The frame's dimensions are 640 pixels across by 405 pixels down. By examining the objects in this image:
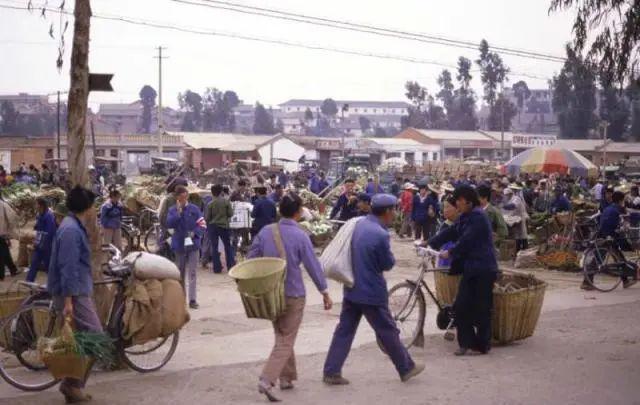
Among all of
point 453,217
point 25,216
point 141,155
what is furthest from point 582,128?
point 453,217

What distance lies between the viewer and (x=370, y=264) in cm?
787

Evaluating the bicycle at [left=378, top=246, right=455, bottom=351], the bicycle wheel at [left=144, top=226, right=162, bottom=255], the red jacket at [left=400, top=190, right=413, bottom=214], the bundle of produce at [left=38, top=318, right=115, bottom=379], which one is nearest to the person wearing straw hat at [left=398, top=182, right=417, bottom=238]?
the red jacket at [left=400, top=190, right=413, bottom=214]

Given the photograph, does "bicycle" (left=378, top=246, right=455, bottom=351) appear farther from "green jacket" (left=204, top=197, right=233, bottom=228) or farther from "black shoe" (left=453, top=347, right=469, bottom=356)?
"green jacket" (left=204, top=197, right=233, bottom=228)

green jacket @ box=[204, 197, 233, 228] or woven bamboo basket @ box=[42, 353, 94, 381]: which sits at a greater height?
green jacket @ box=[204, 197, 233, 228]

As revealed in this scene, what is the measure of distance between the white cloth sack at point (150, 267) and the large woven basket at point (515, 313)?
3481 mm

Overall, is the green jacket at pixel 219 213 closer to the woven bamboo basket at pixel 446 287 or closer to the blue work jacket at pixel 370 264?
the woven bamboo basket at pixel 446 287

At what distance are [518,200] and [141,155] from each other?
56.9m

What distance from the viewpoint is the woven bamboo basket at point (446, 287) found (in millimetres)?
9945

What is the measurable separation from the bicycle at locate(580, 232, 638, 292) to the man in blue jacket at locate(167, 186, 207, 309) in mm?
6182

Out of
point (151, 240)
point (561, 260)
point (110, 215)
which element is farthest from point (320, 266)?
point (151, 240)

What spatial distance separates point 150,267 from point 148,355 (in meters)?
1.11

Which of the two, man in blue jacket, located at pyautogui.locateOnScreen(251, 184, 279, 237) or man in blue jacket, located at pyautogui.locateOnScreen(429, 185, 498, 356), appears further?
man in blue jacket, located at pyautogui.locateOnScreen(251, 184, 279, 237)

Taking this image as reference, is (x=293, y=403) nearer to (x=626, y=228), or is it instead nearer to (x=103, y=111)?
(x=626, y=228)

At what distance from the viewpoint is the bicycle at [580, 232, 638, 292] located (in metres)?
14.4
